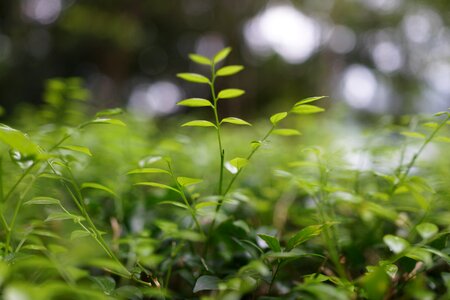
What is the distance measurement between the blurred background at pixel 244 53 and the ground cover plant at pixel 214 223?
3.95 meters

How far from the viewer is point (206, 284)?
0.49 metres

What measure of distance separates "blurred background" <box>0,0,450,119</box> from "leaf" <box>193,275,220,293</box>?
14.4 ft

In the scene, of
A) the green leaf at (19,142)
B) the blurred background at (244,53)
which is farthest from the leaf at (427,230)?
the blurred background at (244,53)

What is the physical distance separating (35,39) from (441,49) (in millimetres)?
7372

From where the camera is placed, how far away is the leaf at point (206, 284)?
48 centimetres

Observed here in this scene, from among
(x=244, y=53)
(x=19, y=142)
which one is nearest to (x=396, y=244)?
(x=19, y=142)

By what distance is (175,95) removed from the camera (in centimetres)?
822

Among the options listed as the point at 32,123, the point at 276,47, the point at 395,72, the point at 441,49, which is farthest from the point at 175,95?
the point at 32,123

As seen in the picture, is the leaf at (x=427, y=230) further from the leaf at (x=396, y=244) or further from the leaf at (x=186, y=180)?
the leaf at (x=186, y=180)

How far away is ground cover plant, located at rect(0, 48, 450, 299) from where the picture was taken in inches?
18.0

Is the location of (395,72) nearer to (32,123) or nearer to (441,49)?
(441,49)

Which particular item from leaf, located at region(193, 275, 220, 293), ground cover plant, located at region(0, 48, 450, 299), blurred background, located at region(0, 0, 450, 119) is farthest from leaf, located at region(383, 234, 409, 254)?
blurred background, located at region(0, 0, 450, 119)

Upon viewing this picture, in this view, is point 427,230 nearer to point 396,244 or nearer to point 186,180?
point 396,244

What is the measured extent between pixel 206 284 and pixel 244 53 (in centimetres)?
685
